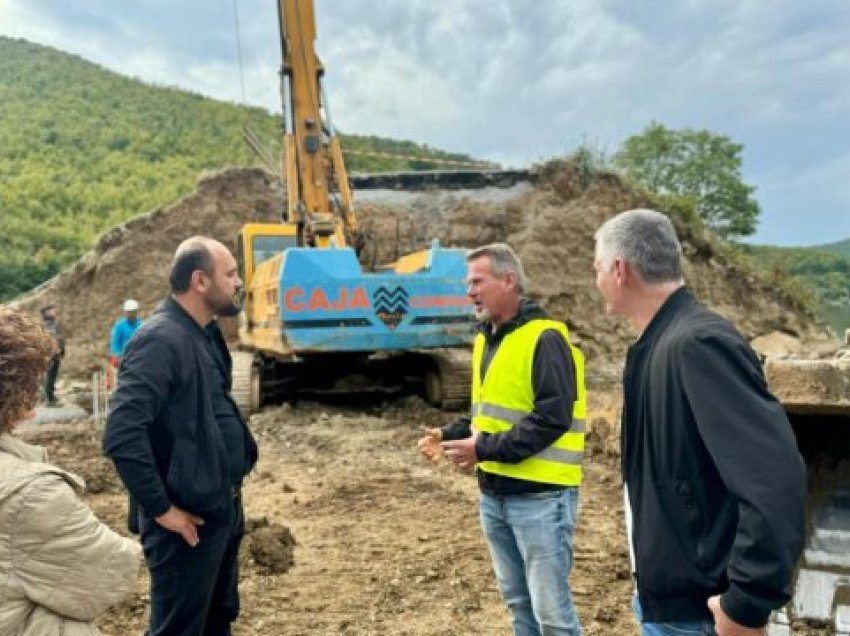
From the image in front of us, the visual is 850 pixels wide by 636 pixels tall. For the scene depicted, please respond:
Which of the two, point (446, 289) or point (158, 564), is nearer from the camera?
point (158, 564)

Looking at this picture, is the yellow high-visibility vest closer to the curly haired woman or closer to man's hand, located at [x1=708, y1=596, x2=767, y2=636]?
man's hand, located at [x1=708, y1=596, x2=767, y2=636]

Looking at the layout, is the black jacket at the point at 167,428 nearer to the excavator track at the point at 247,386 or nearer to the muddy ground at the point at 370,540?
the muddy ground at the point at 370,540

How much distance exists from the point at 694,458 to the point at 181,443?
1.73 metres

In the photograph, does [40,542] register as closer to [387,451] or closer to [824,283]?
[387,451]

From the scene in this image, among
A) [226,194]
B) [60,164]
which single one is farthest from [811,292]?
[60,164]

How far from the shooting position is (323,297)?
910 centimetres

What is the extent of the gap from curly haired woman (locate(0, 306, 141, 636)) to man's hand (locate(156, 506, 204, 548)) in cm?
74

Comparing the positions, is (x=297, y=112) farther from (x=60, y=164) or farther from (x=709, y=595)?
(x=60, y=164)

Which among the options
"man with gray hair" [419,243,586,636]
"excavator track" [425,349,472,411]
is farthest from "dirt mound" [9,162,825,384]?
"man with gray hair" [419,243,586,636]

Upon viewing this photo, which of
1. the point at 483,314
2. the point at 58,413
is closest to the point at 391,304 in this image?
the point at 58,413

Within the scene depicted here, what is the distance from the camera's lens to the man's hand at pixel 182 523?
8.59ft

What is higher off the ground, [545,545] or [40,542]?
[40,542]

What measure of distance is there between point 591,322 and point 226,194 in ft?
31.7

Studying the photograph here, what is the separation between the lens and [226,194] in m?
19.7
